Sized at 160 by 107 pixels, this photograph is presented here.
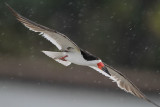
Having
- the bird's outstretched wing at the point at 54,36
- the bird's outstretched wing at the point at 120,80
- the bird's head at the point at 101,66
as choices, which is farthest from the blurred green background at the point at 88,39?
the bird's outstretched wing at the point at 54,36

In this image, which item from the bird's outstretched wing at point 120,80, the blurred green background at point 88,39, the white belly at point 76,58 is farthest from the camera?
the blurred green background at point 88,39

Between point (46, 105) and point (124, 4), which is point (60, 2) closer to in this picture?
point (124, 4)

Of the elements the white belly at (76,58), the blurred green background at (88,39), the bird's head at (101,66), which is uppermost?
the blurred green background at (88,39)

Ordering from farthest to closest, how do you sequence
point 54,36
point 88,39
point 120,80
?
1. point 88,39
2. point 120,80
3. point 54,36

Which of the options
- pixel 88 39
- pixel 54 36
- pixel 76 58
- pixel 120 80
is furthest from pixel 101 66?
pixel 88 39

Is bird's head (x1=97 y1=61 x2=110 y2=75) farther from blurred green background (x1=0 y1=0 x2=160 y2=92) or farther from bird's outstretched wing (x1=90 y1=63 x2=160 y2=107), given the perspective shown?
blurred green background (x1=0 y1=0 x2=160 y2=92)

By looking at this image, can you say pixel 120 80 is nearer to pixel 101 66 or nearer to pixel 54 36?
pixel 101 66

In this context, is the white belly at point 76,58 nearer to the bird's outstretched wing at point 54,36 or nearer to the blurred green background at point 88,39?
the bird's outstretched wing at point 54,36

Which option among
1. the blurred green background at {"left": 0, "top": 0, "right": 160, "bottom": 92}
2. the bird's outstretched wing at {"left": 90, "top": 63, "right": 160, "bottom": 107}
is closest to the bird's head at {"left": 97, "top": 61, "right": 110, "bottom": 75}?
the bird's outstretched wing at {"left": 90, "top": 63, "right": 160, "bottom": 107}

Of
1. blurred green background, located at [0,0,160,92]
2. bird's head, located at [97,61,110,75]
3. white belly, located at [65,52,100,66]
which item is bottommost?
white belly, located at [65,52,100,66]
